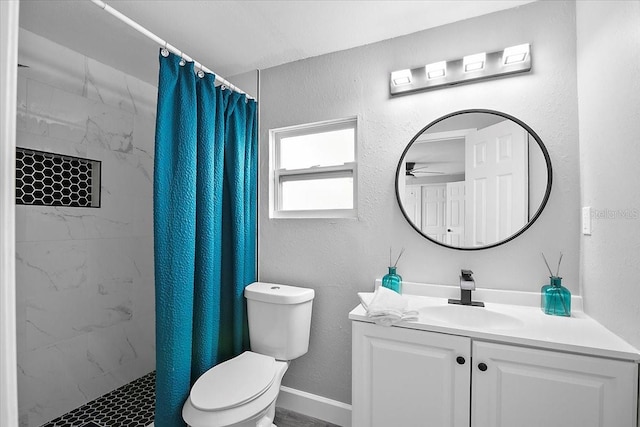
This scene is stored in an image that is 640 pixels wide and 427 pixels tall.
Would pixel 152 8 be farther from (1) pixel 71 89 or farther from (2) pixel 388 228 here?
(2) pixel 388 228

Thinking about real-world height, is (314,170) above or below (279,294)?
above

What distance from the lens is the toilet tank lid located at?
5.85 feet

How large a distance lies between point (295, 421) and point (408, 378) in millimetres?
1006

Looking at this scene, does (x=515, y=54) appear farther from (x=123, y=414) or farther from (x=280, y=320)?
(x=123, y=414)

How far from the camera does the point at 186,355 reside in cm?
148

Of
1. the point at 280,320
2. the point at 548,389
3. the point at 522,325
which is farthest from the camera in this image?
the point at 280,320

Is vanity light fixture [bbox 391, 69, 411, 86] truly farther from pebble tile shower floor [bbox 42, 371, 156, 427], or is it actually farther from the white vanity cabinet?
pebble tile shower floor [bbox 42, 371, 156, 427]

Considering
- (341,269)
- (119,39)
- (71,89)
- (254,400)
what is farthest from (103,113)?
(254,400)

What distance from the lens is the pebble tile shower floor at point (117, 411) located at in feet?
5.88

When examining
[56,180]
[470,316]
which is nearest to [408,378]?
[470,316]

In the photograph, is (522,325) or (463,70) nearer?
(522,325)

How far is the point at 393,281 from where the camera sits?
1699mm

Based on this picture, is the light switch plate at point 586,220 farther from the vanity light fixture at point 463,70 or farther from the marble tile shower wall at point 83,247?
the marble tile shower wall at point 83,247

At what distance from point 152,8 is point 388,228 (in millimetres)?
1789
